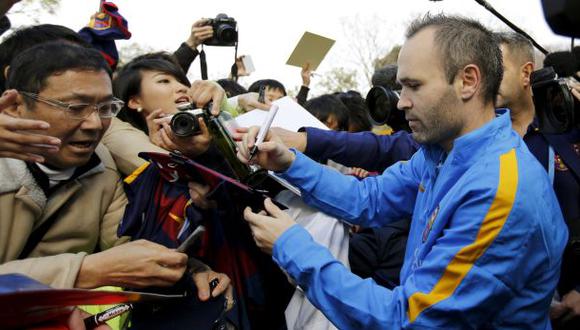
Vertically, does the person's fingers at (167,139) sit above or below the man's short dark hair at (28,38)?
below

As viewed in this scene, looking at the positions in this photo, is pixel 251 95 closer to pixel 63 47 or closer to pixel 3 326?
pixel 63 47

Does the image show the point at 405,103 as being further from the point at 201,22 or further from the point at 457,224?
the point at 201,22

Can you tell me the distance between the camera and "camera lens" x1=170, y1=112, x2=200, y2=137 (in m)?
2.02

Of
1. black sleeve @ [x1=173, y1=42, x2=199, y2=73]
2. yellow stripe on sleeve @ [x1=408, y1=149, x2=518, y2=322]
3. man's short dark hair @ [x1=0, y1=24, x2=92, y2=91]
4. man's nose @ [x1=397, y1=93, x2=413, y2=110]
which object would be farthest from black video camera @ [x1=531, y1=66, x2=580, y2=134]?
black sleeve @ [x1=173, y1=42, x2=199, y2=73]

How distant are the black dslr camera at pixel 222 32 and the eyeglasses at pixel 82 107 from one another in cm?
209

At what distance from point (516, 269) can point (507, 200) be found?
8.0 inches

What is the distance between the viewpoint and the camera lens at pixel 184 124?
2.02 metres

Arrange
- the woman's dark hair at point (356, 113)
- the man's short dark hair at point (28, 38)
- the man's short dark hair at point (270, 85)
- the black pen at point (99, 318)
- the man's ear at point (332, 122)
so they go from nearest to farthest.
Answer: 1. the black pen at point (99, 318)
2. the man's short dark hair at point (28, 38)
3. the man's ear at point (332, 122)
4. the woman's dark hair at point (356, 113)
5. the man's short dark hair at point (270, 85)

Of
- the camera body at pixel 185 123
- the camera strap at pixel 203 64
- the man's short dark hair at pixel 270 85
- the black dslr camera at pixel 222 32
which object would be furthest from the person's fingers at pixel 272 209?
the man's short dark hair at pixel 270 85

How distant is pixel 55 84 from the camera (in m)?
2.16

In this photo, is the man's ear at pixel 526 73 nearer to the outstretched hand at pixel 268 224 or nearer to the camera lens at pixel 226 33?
the outstretched hand at pixel 268 224

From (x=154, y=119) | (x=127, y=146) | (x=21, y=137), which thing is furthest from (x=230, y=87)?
(x=21, y=137)

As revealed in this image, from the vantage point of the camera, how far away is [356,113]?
4.64 metres

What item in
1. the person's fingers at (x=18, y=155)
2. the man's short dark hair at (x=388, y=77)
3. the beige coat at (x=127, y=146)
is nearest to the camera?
the person's fingers at (x=18, y=155)
